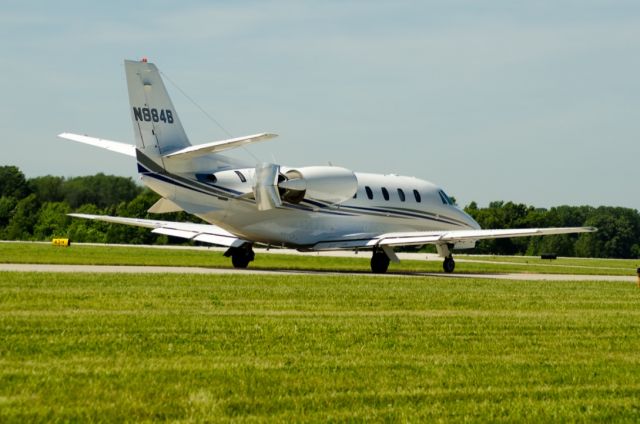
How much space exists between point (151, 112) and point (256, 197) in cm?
444

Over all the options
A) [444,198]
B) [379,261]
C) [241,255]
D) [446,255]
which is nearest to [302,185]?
[241,255]

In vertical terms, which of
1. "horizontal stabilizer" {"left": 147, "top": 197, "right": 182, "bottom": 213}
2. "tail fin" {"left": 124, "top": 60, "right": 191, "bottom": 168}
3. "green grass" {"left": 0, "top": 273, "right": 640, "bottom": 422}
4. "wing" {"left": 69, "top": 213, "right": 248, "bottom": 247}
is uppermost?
"tail fin" {"left": 124, "top": 60, "right": 191, "bottom": 168}

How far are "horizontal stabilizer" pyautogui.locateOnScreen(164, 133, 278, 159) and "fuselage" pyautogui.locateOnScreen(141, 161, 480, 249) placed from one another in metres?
0.82

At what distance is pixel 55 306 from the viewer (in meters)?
17.7

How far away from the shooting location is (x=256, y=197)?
113ft

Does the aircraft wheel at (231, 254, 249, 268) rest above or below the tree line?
below

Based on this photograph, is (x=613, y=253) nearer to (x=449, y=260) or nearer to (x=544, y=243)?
(x=544, y=243)

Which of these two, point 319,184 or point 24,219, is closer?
point 319,184

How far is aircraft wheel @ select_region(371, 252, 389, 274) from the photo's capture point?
127ft

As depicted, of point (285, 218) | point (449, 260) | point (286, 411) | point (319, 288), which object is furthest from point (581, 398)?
point (449, 260)

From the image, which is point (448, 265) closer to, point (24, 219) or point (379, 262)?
point (379, 262)

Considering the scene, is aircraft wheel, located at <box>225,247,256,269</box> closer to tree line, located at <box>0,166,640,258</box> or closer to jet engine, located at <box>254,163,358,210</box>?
jet engine, located at <box>254,163,358,210</box>

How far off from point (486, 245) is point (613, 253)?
2944 centimetres

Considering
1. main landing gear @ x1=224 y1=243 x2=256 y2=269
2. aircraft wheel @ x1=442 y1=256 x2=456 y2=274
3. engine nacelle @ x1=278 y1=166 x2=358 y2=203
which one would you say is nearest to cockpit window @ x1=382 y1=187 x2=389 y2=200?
engine nacelle @ x1=278 y1=166 x2=358 y2=203
